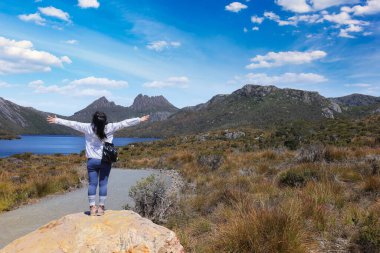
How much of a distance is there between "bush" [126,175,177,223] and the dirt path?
75.1 inches

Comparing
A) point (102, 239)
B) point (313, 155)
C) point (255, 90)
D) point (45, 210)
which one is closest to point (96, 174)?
point (102, 239)

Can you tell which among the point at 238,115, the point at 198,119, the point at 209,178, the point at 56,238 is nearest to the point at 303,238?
the point at 56,238

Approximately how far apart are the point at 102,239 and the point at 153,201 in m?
4.01

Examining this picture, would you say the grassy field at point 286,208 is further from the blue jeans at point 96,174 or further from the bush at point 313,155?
the blue jeans at point 96,174

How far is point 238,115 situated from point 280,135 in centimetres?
11559

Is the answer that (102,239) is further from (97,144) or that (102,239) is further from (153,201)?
(153,201)

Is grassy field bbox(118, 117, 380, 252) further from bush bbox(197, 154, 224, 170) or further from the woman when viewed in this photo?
bush bbox(197, 154, 224, 170)

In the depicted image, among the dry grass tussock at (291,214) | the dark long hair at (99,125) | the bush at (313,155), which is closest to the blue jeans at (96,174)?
the dark long hair at (99,125)

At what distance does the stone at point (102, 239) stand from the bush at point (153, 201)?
329 cm

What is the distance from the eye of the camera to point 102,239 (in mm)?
4672

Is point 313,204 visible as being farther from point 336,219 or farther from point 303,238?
point 303,238

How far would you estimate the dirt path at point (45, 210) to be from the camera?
823cm

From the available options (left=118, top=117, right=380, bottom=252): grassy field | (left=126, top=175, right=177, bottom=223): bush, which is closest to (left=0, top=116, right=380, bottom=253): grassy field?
(left=118, top=117, right=380, bottom=252): grassy field

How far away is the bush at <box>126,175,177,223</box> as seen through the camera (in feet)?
27.7
